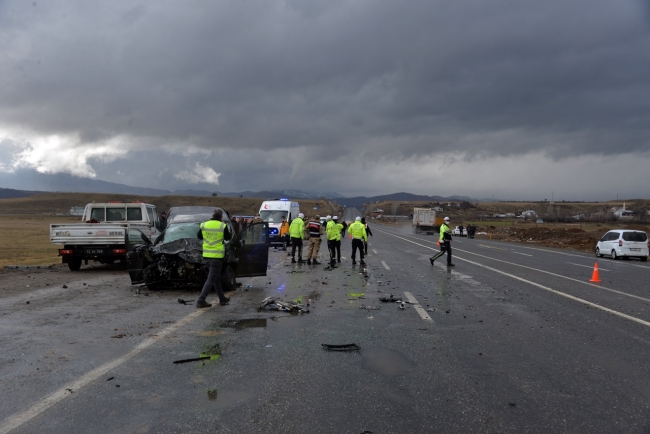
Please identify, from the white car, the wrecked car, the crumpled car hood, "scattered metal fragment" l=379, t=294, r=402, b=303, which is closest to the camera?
"scattered metal fragment" l=379, t=294, r=402, b=303

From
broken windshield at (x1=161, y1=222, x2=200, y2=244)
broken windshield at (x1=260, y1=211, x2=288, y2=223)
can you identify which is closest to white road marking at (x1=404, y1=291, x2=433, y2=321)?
broken windshield at (x1=161, y1=222, x2=200, y2=244)

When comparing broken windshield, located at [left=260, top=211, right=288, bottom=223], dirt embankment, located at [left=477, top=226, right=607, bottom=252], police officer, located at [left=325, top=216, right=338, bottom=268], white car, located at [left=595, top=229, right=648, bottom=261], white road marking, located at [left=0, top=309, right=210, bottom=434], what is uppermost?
broken windshield, located at [left=260, top=211, right=288, bottom=223]

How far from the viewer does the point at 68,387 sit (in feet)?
15.8

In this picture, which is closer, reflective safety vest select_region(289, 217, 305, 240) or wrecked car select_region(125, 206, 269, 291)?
wrecked car select_region(125, 206, 269, 291)

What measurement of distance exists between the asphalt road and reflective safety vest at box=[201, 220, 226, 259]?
1080 mm

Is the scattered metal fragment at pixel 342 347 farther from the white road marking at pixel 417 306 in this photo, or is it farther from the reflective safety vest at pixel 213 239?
the reflective safety vest at pixel 213 239

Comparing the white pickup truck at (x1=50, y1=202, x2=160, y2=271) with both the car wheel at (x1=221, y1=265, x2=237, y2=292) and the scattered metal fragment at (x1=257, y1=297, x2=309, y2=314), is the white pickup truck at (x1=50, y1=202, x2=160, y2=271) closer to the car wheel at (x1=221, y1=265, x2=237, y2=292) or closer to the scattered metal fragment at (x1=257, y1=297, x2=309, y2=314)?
the car wheel at (x1=221, y1=265, x2=237, y2=292)

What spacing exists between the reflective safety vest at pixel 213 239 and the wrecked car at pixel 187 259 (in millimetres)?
1476

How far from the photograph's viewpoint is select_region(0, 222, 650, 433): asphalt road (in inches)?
160

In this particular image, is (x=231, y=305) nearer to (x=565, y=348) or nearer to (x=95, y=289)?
(x=95, y=289)

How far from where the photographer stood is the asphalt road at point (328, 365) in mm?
4059

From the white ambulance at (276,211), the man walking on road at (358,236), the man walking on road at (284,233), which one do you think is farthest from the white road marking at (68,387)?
the white ambulance at (276,211)

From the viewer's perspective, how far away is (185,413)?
4129 mm

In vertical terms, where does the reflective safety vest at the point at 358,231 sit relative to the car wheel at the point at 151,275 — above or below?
above
